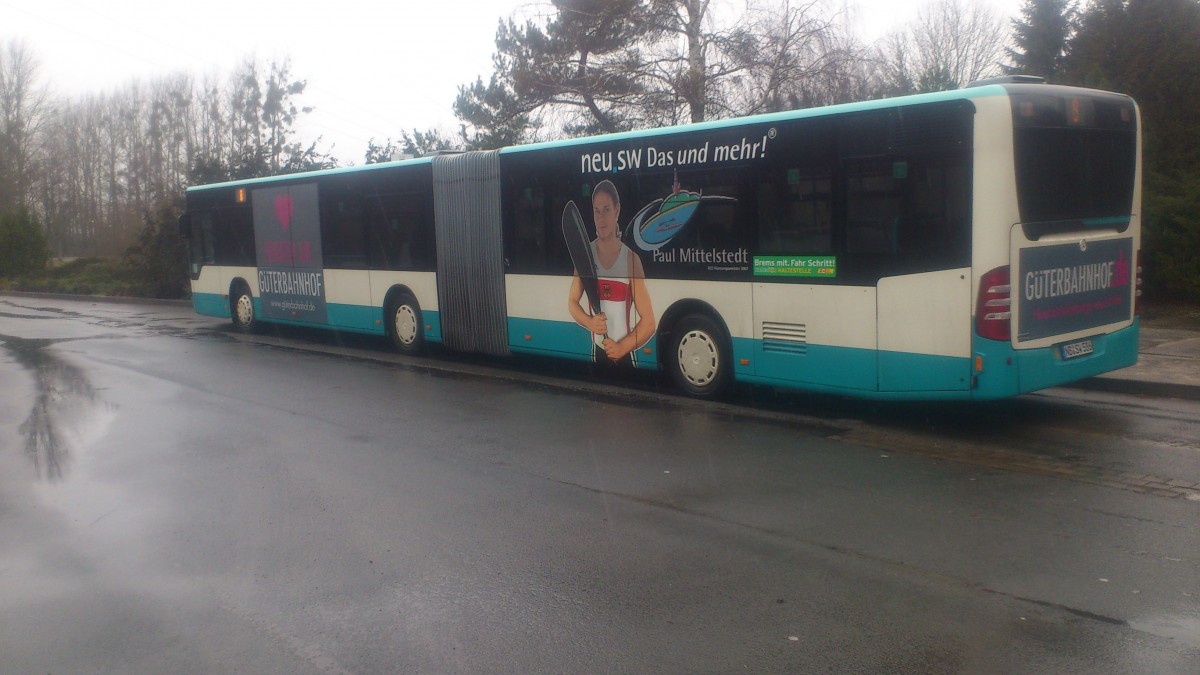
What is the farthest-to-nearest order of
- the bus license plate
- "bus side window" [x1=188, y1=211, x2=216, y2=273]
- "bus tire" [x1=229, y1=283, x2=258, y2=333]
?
"bus side window" [x1=188, y1=211, x2=216, y2=273]
"bus tire" [x1=229, y1=283, x2=258, y2=333]
the bus license plate

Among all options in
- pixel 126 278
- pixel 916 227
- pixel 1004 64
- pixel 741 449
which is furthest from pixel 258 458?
pixel 1004 64

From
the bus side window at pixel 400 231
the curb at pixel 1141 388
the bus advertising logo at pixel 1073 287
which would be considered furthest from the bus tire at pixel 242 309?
the bus advertising logo at pixel 1073 287

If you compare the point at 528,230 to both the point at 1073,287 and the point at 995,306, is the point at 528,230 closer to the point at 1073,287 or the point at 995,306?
the point at 995,306

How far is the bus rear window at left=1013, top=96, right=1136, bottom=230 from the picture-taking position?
834 cm

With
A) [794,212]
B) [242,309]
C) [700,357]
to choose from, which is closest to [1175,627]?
[794,212]

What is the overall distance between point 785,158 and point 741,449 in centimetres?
297

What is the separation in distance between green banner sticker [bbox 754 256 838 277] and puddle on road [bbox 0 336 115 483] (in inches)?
253

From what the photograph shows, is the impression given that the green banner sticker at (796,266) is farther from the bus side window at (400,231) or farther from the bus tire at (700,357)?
the bus side window at (400,231)

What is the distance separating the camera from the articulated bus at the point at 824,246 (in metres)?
8.41

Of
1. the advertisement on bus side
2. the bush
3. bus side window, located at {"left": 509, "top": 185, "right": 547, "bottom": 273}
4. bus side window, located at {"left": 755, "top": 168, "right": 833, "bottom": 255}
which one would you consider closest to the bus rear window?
bus side window, located at {"left": 755, "top": 168, "right": 833, "bottom": 255}

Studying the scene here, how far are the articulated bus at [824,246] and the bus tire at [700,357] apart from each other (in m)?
0.02

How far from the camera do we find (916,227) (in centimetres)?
873

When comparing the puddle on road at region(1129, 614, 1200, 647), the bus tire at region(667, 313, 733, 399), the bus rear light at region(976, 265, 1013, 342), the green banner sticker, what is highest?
the green banner sticker

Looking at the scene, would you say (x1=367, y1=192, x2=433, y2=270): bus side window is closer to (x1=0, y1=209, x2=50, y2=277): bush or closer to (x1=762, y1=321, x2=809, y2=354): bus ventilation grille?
(x1=762, y1=321, x2=809, y2=354): bus ventilation grille
